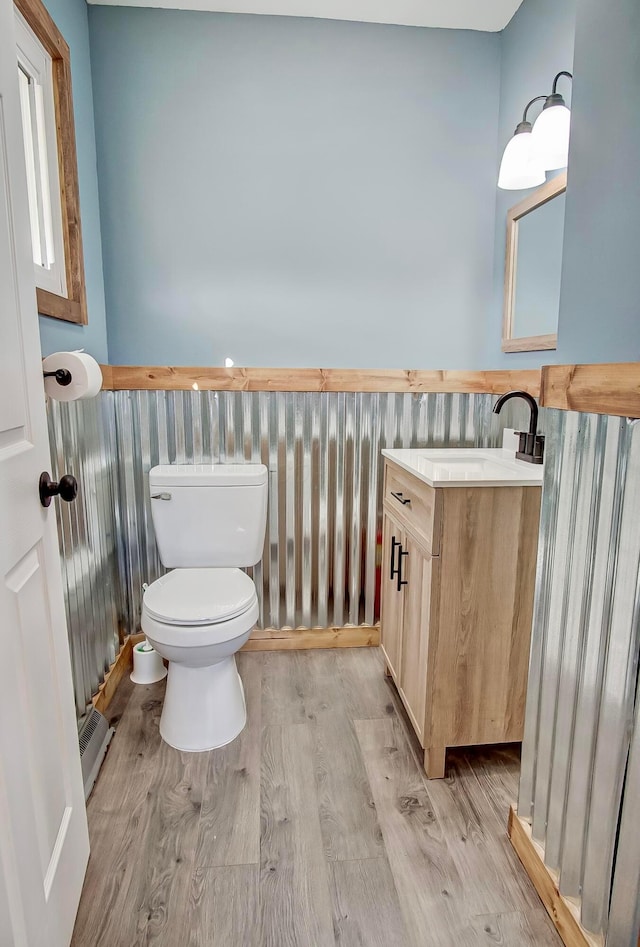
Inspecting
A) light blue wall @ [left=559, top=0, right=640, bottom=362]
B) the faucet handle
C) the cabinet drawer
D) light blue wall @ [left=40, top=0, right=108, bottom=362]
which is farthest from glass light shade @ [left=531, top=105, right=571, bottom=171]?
light blue wall @ [left=40, top=0, right=108, bottom=362]

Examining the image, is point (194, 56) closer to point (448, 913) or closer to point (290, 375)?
point (290, 375)

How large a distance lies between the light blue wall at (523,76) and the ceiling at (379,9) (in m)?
0.11

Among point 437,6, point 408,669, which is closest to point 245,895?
point 408,669

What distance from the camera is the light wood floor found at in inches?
A: 50.4

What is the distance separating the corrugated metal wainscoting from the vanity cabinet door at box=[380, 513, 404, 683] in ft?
2.25

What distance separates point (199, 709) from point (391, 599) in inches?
31.1

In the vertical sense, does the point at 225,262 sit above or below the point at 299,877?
above

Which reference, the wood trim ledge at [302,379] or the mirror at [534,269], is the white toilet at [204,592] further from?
the mirror at [534,269]

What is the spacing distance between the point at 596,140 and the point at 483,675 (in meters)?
1.40

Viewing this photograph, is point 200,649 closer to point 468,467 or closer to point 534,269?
point 468,467

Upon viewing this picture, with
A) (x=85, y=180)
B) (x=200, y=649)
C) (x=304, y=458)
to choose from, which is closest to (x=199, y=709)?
(x=200, y=649)

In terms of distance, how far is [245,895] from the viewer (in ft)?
4.45

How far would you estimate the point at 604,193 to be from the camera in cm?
110

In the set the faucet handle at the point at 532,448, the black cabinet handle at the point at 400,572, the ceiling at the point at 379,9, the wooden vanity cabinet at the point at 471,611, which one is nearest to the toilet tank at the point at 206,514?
the black cabinet handle at the point at 400,572
